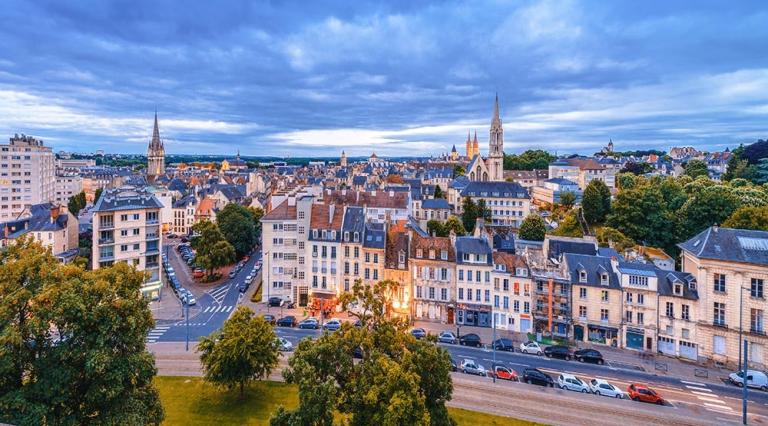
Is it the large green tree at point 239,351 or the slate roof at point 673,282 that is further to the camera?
the slate roof at point 673,282

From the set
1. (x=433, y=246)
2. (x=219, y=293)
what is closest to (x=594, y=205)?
(x=433, y=246)

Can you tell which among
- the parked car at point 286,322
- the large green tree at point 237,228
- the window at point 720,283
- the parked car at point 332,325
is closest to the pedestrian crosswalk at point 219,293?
the parked car at point 286,322

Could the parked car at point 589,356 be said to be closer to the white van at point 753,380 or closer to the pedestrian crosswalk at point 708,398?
the pedestrian crosswalk at point 708,398

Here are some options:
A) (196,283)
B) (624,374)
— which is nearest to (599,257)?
(624,374)

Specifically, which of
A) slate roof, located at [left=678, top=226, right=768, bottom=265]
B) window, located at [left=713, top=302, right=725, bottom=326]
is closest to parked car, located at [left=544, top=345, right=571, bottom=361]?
Answer: window, located at [left=713, top=302, right=725, bottom=326]

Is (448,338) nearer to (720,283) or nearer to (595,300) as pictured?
(595,300)

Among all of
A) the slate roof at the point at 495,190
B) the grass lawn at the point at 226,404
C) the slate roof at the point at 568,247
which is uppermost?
the slate roof at the point at 495,190
